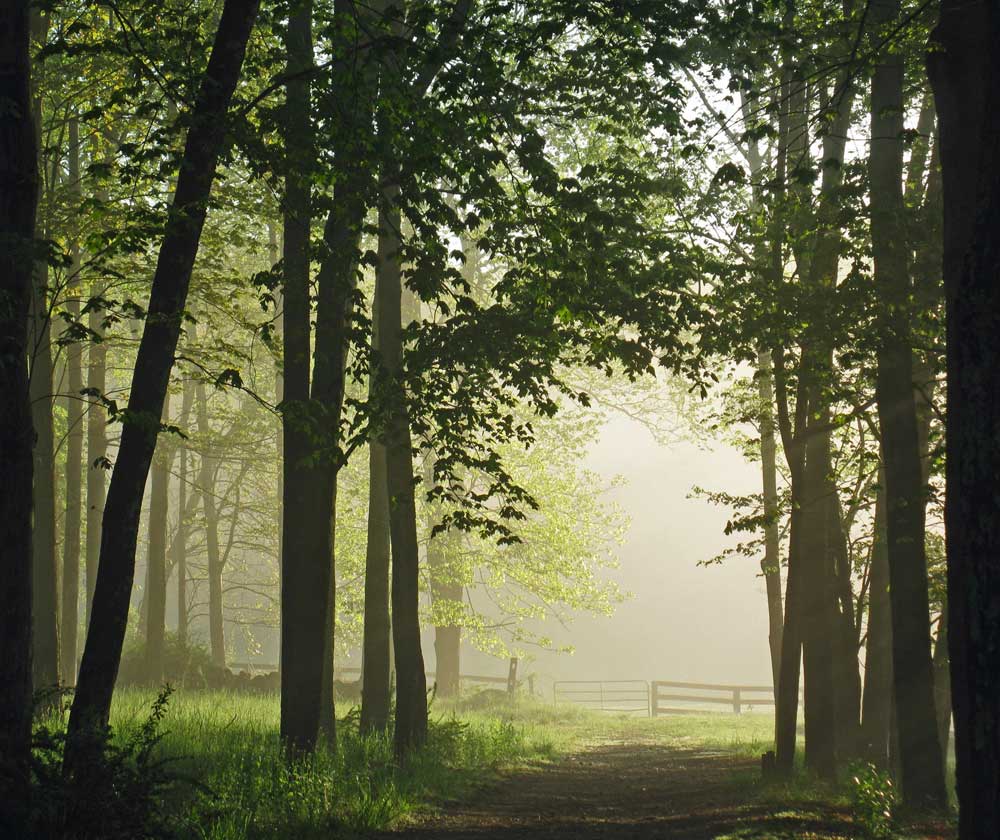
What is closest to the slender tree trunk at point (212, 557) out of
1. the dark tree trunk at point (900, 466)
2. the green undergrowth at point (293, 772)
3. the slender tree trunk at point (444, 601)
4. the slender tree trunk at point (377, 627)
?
the slender tree trunk at point (444, 601)

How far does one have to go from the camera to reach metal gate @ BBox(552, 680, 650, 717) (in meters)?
40.6

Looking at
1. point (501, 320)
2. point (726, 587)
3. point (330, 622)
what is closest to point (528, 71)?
point (501, 320)

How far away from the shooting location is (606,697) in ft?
289

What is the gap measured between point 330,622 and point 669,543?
Result: 99.1m

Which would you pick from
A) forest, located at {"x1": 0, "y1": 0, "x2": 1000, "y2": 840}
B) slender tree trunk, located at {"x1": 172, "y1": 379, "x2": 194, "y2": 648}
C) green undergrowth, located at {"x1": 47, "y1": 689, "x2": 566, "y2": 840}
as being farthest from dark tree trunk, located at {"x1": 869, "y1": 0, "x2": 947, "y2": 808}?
slender tree trunk, located at {"x1": 172, "y1": 379, "x2": 194, "y2": 648}

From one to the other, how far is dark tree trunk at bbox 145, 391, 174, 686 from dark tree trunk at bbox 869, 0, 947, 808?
1614 centimetres

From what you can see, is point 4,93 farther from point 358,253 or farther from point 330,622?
point 330,622

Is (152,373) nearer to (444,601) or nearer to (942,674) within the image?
(942,674)

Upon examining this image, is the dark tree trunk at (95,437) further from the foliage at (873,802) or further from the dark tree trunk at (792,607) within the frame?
the foliage at (873,802)

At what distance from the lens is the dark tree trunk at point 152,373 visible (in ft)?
23.9

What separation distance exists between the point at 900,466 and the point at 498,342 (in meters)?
4.41

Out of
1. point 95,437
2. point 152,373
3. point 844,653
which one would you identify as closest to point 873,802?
point 844,653

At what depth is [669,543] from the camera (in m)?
111

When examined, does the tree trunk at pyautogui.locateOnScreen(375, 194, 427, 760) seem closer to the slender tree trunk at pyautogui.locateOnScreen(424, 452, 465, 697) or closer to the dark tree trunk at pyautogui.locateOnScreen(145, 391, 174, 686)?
the dark tree trunk at pyautogui.locateOnScreen(145, 391, 174, 686)
